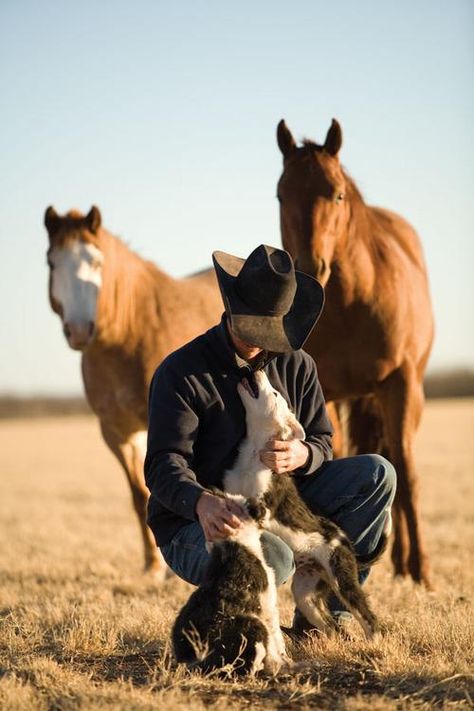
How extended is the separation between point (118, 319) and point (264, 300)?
4.21m

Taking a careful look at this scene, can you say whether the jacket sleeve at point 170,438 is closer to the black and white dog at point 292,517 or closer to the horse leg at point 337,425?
the black and white dog at point 292,517

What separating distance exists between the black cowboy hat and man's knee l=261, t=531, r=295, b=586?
0.84 m

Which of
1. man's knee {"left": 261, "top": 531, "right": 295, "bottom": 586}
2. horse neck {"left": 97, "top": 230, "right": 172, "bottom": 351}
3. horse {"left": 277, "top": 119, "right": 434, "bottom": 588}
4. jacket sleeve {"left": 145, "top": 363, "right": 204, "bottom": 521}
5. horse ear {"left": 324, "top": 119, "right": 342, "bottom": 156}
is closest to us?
man's knee {"left": 261, "top": 531, "right": 295, "bottom": 586}

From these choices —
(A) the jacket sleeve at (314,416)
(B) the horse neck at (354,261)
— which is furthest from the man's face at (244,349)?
(B) the horse neck at (354,261)

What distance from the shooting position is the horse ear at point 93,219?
26.2 ft

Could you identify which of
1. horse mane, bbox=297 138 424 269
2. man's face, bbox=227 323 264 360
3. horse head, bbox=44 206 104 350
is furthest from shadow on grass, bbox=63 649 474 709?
horse head, bbox=44 206 104 350

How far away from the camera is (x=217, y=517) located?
3809 millimetres

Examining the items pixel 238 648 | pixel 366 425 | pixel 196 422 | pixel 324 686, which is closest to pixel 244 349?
pixel 196 422

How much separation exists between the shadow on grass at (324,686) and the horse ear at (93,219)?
4.70m

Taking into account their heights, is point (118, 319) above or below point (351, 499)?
above

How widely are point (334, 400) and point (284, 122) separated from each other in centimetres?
210

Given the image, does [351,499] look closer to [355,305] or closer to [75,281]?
[355,305]

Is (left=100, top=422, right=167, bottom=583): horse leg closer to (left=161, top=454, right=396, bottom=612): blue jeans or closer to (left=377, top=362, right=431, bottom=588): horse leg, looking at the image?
(left=377, top=362, right=431, bottom=588): horse leg

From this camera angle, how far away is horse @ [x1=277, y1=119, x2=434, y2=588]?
6504 millimetres
